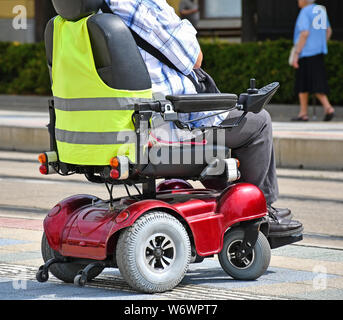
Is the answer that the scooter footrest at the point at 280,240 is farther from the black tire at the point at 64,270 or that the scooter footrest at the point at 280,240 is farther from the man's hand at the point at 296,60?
the man's hand at the point at 296,60

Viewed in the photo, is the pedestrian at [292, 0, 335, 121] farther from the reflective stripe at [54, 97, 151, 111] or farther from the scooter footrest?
the reflective stripe at [54, 97, 151, 111]

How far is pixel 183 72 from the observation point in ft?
14.9

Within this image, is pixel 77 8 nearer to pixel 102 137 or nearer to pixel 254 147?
pixel 102 137

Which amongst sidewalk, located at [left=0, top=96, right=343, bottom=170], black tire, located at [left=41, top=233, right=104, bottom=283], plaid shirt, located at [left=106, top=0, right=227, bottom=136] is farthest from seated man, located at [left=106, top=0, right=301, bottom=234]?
sidewalk, located at [left=0, top=96, right=343, bottom=170]

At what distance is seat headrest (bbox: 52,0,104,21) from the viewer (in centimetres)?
438

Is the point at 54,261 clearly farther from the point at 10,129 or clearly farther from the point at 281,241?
the point at 10,129

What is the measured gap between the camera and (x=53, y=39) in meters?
4.66

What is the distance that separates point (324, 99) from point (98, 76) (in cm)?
906

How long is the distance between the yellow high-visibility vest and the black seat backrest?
29 mm

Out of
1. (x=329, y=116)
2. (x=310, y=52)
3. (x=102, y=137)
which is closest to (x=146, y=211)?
(x=102, y=137)

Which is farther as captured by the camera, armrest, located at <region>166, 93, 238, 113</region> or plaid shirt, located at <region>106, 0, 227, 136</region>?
plaid shirt, located at <region>106, 0, 227, 136</region>

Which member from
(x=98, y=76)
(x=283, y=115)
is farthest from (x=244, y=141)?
(x=283, y=115)

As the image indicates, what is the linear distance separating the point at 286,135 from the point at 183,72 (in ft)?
21.3

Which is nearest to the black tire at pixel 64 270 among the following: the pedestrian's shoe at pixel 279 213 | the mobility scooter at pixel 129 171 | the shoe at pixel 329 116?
the mobility scooter at pixel 129 171
